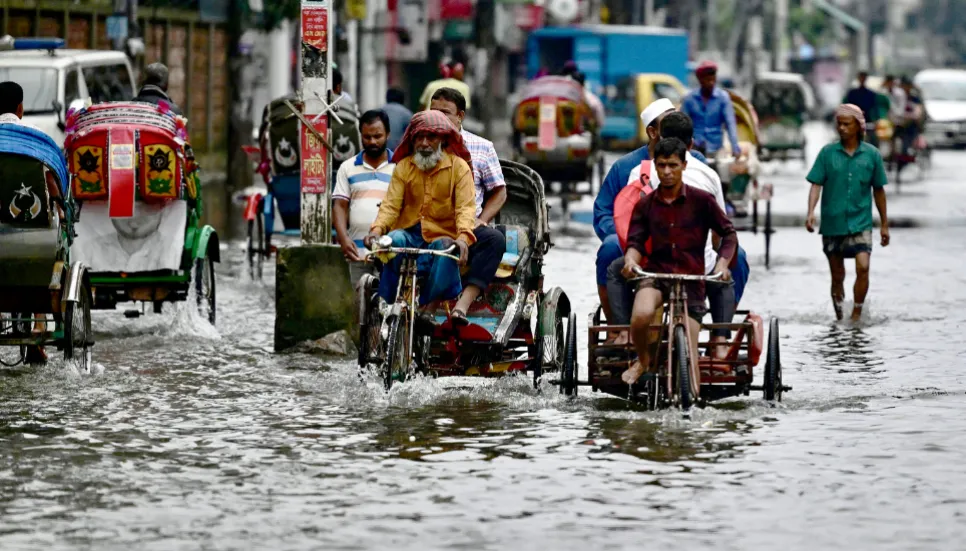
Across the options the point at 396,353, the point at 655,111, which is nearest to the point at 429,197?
the point at 396,353

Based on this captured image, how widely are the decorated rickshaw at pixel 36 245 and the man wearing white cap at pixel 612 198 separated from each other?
2.86 m

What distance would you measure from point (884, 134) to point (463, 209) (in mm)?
24912

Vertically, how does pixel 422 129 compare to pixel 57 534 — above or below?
above

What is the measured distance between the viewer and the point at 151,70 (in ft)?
52.9

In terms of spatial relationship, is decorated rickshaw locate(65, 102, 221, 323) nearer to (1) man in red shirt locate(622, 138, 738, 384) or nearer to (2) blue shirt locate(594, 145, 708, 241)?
(2) blue shirt locate(594, 145, 708, 241)

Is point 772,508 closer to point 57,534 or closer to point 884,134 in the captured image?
point 57,534

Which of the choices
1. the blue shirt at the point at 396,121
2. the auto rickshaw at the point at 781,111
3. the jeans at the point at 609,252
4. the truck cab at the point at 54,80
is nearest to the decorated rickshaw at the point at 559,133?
the truck cab at the point at 54,80

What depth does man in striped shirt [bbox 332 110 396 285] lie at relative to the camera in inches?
497

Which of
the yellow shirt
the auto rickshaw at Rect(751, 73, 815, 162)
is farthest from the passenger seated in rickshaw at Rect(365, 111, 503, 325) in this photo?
the auto rickshaw at Rect(751, 73, 815, 162)

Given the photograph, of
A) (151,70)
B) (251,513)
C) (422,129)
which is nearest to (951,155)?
(151,70)

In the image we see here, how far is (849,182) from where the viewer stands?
15336 mm

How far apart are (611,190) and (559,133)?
14637 mm

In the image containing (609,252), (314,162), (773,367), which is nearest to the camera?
(773,367)

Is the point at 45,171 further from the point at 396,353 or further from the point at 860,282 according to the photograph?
the point at 860,282
